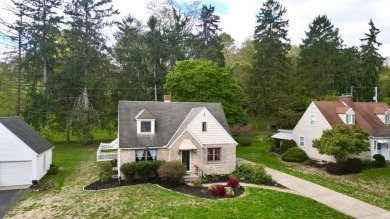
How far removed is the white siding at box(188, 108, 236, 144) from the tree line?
41.8ft

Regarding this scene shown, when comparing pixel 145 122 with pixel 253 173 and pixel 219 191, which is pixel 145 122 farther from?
pixel 253 173

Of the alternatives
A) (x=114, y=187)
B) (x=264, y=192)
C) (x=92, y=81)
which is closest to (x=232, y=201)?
(x=264, y=192)

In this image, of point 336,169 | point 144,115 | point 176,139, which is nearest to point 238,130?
point 336,169

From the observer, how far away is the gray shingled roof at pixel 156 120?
21.2 metres

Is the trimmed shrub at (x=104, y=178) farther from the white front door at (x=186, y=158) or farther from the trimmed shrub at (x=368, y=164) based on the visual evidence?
the trimmed shrub at (x=368, y=164)

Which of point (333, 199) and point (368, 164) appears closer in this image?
point (333, 199)

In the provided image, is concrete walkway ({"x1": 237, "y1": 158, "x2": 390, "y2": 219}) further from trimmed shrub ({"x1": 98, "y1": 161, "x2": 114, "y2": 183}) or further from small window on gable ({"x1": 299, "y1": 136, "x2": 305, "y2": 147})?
trimmed shrub ({"x1": 98, "y1": 161, "x2": 114, "y2": 183})

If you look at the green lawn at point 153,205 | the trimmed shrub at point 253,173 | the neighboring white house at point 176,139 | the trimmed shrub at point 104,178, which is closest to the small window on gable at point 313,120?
the trimmed shrub at point 253,173

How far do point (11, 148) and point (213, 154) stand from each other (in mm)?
15289

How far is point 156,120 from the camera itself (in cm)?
2312

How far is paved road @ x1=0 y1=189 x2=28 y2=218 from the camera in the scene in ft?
48.5

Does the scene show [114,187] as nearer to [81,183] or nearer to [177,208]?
[81,183]

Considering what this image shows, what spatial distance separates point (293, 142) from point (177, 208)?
68.9 feet

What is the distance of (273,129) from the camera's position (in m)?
49.4
